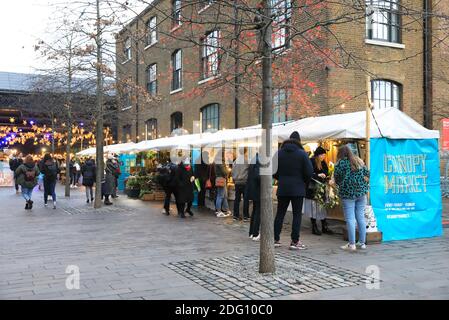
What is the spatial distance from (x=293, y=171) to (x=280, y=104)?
758cm

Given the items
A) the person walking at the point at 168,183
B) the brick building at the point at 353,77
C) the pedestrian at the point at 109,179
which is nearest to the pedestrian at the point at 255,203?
the brick building at the point at 353,77

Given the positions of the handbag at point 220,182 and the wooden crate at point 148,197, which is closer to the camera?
the handbag at point 220,182

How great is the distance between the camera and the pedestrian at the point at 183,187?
1181 cm

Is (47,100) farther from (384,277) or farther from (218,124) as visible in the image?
(384,277)

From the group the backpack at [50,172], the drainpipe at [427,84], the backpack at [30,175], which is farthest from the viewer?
the drainpipe at [427,84]

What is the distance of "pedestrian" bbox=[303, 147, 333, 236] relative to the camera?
8930mm

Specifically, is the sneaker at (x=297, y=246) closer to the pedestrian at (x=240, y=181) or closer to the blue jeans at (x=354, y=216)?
the blue jeans at (x=354, y=216)

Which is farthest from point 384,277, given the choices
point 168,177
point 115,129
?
point 115,129

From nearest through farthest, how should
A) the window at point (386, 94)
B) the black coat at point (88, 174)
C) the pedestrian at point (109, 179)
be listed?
the pedestrian at point (109, 179), the black coat at point (88, 174), the window at point (386, 94)

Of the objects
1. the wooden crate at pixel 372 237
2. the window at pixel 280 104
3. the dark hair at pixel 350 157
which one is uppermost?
the window at pixel 280 104

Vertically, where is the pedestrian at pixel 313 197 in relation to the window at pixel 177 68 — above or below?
below

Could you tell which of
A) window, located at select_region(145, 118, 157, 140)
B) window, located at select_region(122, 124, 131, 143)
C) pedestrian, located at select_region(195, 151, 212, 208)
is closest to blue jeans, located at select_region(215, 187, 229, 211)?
pedestrian, located at select_region(195, 151, 212, 208)

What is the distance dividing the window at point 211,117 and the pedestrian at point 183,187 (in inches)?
379
